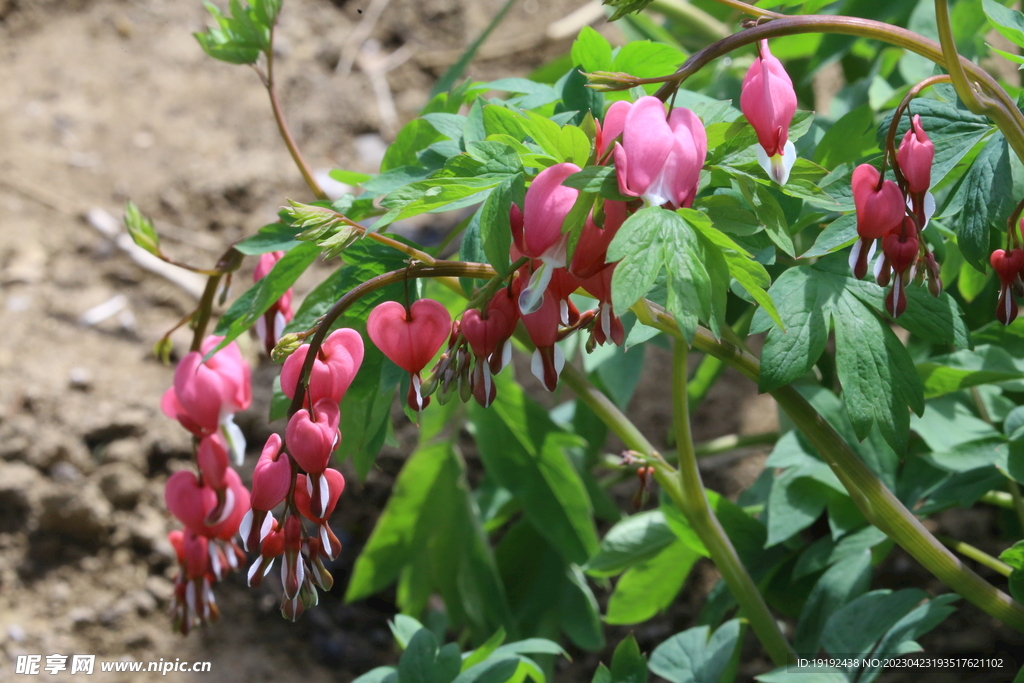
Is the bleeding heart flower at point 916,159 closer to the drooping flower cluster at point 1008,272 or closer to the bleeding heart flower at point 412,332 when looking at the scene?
the drooping flower cluster at point 1008,272

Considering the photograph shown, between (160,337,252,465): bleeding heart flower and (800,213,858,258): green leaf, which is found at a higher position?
(800,213,858,258): green leaf

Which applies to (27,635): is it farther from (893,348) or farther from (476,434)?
(893,348)

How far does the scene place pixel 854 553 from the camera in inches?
43.8

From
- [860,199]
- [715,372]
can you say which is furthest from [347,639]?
[860,199]

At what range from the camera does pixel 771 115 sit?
638 millimetres

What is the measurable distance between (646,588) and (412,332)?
29.7 inches

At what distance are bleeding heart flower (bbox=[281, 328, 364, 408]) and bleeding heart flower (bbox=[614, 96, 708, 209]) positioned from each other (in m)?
0.28

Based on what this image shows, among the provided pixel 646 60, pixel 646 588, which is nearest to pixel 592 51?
pixel 646 60

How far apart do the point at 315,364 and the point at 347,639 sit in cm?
120

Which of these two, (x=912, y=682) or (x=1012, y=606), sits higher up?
(x=1012, y=606)

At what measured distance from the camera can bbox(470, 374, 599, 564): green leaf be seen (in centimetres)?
136

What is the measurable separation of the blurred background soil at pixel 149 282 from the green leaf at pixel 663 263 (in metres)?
1.20

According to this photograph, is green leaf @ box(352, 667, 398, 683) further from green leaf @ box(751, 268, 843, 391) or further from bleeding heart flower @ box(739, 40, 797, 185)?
bleeding heart flower @ box(739, 40, 797, 185)
